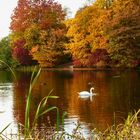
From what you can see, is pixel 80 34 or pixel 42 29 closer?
pixel 80 34

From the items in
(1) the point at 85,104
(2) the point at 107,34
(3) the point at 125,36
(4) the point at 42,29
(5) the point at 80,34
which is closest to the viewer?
(1) the point at 85,104

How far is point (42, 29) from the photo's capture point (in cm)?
6103

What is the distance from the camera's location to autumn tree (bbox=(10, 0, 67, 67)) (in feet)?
195

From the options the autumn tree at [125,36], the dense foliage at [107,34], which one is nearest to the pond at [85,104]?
the autumn tree at [125,36]

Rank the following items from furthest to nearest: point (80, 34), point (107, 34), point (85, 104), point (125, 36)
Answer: point (80, 34) < point (107, 34) < point (125, 36) < point (85, 104)

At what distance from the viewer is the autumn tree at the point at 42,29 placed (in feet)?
195

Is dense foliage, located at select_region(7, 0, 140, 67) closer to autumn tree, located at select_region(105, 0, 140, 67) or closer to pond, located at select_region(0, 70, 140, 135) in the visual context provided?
autumn tree, located at select_region(105, 0, 140, 67)

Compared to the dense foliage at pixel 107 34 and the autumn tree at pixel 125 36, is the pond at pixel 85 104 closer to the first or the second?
the autumn tree at pixel 125 36

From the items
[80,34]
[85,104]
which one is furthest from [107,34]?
[85,104]

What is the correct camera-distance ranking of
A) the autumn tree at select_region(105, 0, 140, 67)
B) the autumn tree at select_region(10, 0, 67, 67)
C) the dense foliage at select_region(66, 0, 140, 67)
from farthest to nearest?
the autumn tree at select_region(10, 0, 67, 67) → the dense foliage at select_region(66, 0, 140, 67) → the autumn tree at select_region(105, 0, 140, 67)

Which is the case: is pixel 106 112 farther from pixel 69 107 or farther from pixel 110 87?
pixel 110 87

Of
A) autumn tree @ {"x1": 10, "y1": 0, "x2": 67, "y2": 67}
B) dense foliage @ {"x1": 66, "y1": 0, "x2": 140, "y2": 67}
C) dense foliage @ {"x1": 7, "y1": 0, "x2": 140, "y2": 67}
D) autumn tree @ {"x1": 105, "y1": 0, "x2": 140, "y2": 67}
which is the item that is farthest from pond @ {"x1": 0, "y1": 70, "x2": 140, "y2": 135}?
autumn tree @ {"x1": 10, "y1": 0, "x2": 67, "y2": 67}

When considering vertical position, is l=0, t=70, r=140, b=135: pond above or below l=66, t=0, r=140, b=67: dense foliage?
below

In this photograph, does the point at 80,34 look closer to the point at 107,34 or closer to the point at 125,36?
the point at 107,34
